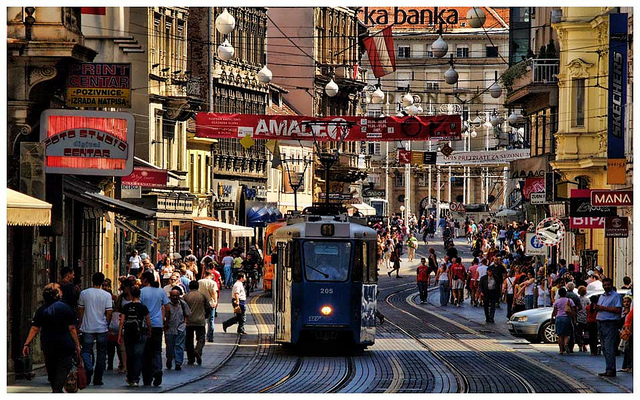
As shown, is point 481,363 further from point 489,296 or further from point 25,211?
point 489,296

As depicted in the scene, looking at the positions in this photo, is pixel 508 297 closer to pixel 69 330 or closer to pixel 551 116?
pixel 551 116

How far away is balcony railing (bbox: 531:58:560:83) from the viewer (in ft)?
179

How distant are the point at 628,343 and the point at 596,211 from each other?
38.4ft

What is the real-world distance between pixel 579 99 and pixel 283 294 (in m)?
23.3

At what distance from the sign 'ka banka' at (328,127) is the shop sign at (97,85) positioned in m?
20.0

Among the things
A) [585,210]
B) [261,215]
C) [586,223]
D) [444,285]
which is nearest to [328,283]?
[586,223]

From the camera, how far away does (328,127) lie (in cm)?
4706

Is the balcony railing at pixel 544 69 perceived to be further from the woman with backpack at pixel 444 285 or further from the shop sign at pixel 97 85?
the shop sign at pixel 97 85

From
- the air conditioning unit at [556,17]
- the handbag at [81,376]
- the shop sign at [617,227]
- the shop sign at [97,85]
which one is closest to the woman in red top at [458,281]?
the air conditioning unit at [556,17]

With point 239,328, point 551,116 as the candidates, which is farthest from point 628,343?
point 551,116

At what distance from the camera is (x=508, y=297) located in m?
41.4

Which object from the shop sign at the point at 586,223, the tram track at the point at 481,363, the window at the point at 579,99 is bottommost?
the tram track at the point at 481,363

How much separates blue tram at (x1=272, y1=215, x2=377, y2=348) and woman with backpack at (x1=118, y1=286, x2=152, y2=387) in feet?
21.9

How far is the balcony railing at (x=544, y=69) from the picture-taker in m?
54.5
